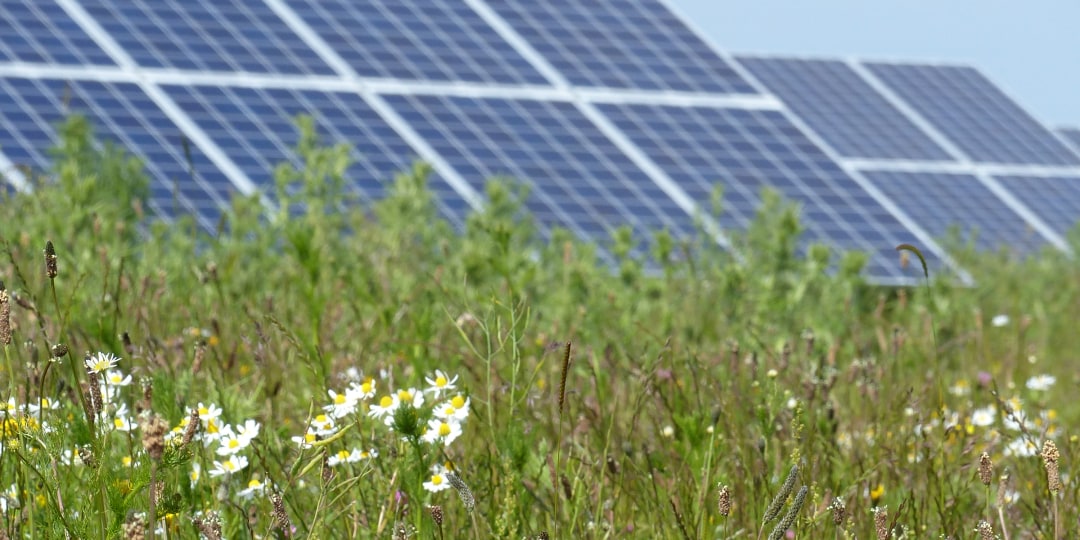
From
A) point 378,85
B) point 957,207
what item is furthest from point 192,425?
point 957,207

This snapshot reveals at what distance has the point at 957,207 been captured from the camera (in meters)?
17.3

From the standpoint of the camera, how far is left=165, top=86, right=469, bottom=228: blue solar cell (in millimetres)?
12508

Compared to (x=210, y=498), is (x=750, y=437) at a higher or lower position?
lower

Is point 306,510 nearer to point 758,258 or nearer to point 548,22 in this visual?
point 758,258

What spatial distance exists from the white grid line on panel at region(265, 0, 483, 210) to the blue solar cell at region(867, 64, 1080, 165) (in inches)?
392

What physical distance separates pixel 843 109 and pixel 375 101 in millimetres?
9934

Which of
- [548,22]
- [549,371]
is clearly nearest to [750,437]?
[549,371]

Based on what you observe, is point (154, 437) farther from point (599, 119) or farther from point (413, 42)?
point (413, 42)

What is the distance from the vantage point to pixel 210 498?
2.66m

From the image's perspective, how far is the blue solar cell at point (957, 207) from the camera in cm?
1634

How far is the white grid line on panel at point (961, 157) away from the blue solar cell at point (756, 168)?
8.88ft

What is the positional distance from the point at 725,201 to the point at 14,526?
12225mm

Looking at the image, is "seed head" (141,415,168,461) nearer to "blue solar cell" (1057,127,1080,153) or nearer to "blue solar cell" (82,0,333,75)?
"blue solar cell" (82,0,333,75)

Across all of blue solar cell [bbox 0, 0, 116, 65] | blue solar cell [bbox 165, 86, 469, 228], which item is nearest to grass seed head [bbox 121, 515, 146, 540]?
blue solar cell [bbox 165, 86, 469, 228]
